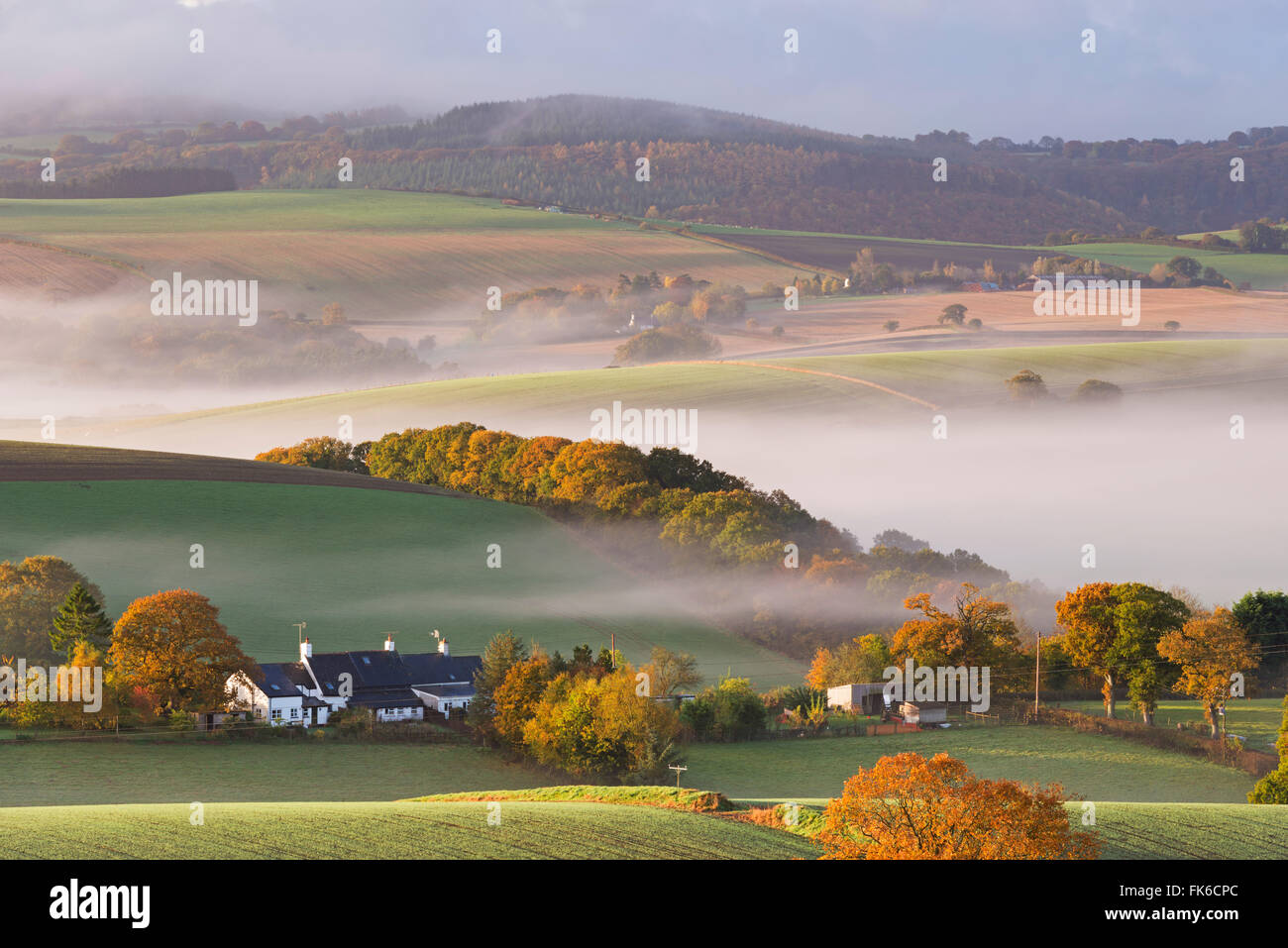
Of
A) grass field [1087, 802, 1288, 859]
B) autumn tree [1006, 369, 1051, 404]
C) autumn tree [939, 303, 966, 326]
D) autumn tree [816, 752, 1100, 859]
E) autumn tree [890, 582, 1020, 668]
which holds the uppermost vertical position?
autumn tree [939, 303, 966, 326]

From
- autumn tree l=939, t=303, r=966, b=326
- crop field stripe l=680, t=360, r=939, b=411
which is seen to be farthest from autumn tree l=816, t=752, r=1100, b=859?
autumn tree l=939, t=303, r=966, b=326

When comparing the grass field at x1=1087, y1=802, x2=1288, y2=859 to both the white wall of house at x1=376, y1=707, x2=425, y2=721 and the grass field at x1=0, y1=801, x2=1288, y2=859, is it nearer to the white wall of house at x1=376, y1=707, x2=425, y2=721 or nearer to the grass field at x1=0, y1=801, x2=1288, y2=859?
the grass field at x1=0, y1=801, x2=1288, y2=859

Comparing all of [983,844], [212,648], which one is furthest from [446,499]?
[983,844]

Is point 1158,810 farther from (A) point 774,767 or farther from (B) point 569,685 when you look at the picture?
(B) point 569,685

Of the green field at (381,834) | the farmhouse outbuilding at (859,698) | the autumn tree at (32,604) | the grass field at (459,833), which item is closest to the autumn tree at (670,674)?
the farmhouse outbuilding at (859,698)

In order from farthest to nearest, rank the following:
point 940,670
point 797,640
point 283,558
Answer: point 283,558 → point 797,640 → point 940,670

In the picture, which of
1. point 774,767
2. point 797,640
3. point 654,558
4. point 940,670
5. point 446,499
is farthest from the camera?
point 446,499
